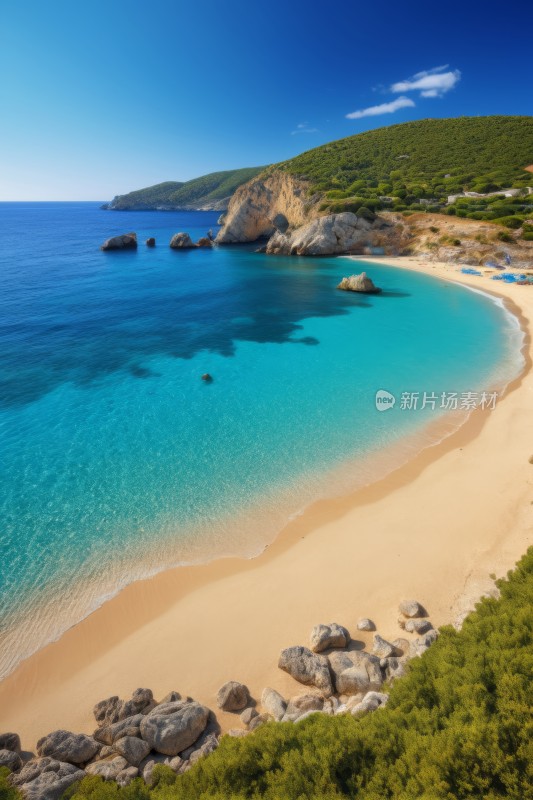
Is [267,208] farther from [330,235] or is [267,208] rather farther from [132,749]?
[132,749]

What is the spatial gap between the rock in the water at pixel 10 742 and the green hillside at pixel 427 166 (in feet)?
222

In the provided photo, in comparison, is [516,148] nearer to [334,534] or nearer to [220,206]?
[334,534]

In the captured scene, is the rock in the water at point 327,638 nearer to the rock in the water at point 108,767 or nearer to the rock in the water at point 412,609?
the rock in the water at point 412,609

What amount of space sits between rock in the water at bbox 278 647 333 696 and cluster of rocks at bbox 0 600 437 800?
0.06 feet

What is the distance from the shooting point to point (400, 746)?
4984mm

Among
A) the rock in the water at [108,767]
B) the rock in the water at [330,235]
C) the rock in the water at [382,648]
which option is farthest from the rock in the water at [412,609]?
the rock in the water at [330,235]

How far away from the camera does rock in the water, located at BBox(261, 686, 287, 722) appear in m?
7.12

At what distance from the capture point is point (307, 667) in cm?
784

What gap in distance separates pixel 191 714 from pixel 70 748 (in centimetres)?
208

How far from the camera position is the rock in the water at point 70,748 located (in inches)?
252

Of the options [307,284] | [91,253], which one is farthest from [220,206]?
[307,284]

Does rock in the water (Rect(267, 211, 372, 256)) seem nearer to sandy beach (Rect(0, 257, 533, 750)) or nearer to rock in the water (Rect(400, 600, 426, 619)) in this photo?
sandy beach (Rect(0, 257, 533, 750))

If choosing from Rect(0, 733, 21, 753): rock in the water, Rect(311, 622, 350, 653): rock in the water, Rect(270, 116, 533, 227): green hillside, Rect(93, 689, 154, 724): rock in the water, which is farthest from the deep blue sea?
Rect(270, 116, 533, 227): green hillside

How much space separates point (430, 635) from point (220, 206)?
210 m
